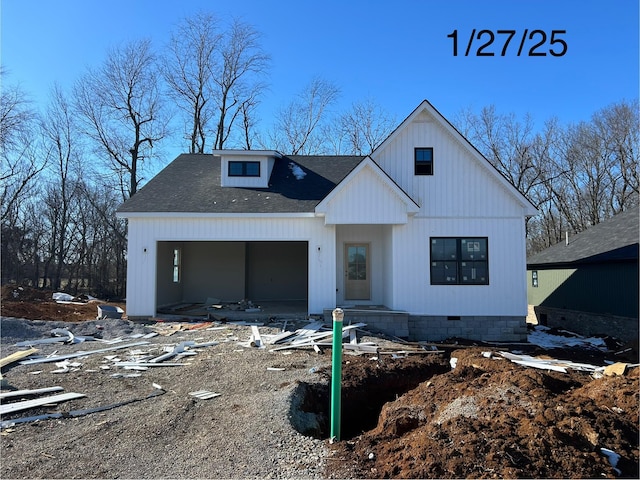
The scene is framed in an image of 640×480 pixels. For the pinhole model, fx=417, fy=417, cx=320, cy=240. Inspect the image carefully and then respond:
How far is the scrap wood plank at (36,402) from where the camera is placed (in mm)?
5449

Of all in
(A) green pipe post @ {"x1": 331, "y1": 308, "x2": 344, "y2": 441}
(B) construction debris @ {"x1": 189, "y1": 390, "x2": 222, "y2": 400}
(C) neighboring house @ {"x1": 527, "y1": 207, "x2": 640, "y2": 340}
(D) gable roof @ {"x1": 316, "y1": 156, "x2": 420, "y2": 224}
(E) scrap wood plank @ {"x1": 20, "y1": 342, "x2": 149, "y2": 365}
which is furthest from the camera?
(C) neighboring house @ {"x1": 527, "y1": 207, "x2": 640, "y2": 340}

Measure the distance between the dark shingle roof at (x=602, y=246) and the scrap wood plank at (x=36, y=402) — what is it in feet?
53.5

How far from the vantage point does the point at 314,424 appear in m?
5.63

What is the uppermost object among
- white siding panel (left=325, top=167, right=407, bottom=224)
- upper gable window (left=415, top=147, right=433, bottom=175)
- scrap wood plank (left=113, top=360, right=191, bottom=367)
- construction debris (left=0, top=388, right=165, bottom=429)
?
upper gable window (left=415, top=147, right=433, bottom=175)

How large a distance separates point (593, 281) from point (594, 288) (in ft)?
0.93

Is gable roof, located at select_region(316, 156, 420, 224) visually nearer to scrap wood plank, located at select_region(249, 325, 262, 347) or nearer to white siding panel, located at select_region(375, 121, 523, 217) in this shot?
white siding panel, located at select_region(375, 121, 523, 217)

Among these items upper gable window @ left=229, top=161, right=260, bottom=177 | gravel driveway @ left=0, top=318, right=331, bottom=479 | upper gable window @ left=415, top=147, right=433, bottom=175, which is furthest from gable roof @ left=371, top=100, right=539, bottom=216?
gravel driveway @ left=0, top=318, right=331, bottom=479

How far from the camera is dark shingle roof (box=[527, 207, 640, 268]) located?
1537cm

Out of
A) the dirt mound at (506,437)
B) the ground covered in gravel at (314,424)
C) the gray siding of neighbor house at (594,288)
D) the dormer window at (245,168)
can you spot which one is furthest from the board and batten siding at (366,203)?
the gray siding of neighbor house at (594,288)

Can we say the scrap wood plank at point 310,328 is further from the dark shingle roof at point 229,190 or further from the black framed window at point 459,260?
the black framed window at point 459,260

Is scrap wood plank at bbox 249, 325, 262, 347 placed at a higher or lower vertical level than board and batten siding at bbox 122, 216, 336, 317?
lower

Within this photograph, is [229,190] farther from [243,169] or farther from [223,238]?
[223,238]

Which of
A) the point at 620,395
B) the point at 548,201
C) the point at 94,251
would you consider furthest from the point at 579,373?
the point at 548,201

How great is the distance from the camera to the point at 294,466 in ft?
12.7
